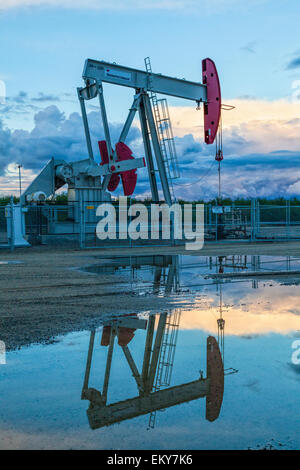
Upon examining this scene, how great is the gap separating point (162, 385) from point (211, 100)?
1921cm

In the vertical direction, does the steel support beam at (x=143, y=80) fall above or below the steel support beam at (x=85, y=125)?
above

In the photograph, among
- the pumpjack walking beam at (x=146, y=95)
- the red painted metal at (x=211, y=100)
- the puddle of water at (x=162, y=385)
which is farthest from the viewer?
the red painted metal at (x=211, y=100)

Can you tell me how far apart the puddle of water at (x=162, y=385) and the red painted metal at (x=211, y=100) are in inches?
599

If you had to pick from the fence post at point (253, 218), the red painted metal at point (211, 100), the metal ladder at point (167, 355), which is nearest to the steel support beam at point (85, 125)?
the red painted metal at point (211, 100)

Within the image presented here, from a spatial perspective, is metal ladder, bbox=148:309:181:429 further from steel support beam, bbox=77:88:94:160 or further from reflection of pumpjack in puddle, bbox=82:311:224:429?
steel support beam, bbox=77:88:94:160

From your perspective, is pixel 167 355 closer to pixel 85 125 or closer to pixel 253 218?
pixel 85 125

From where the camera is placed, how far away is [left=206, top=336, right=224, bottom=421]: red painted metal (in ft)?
10.3

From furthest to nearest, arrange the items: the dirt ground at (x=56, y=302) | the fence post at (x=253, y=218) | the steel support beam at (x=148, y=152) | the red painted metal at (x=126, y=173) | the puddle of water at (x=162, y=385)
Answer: the fence post at (x=253, y=218) → the steel support beam at (x=148, y=152) → the red painted metal at (x=126, y=173) → the dirt ground at (x=56, y=302) → the puddle of water at (x=162, y=385)

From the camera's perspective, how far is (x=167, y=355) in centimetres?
435

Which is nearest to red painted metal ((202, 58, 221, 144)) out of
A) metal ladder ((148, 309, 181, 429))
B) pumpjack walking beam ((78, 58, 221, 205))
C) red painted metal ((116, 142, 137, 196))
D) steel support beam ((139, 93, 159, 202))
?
pumpjack walking beam ((78, 58, 221, 205))

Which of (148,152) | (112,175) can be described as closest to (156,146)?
(148,152)

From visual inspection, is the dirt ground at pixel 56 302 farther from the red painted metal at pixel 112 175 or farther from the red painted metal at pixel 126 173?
the red painted metal at pixel 112 175

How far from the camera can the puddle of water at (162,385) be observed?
279 centimetres

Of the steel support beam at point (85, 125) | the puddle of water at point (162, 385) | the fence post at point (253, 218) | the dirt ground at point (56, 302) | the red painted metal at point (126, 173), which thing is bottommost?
the dirt ground at point (56, 302)
